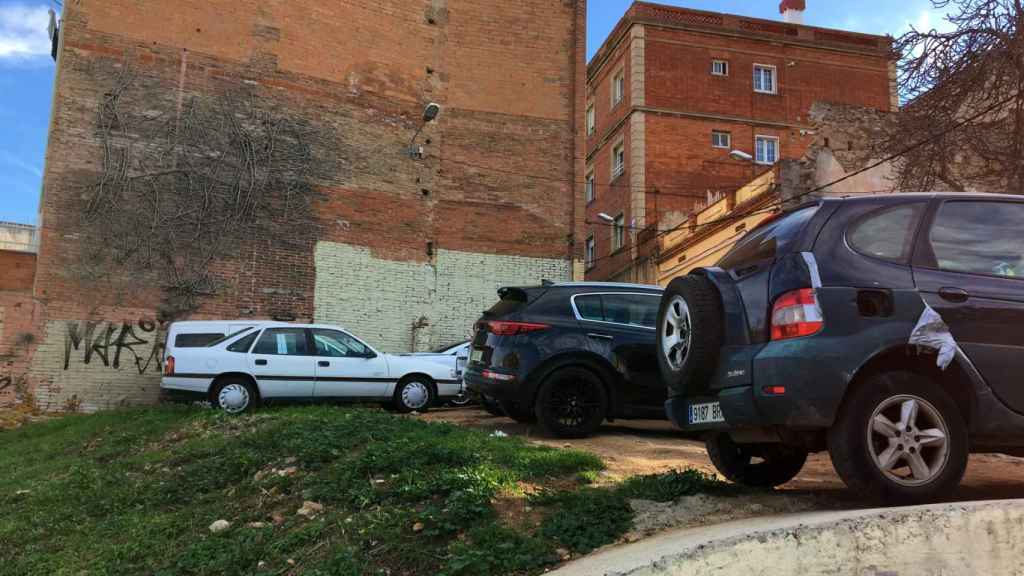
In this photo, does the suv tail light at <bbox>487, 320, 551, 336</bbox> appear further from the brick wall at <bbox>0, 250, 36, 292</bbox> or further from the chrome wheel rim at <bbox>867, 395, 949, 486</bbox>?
the brick wall at <bbox>0, 250, 36, 292</bbox>

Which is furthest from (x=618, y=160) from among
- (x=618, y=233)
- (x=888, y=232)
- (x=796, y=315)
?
(x=796, y=315)

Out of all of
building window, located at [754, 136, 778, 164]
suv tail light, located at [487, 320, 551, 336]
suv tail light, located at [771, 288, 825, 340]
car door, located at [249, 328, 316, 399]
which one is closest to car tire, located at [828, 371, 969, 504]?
suv tail light, located at [771, 288, 825, 340]

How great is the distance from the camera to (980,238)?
180 inches

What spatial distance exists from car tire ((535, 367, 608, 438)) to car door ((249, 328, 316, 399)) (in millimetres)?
5599

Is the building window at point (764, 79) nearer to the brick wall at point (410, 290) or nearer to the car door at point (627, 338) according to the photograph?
the brick wall at point (410, 290)

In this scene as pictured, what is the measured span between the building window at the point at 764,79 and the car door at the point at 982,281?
29065 millimetres

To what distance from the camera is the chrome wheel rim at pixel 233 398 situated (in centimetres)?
1188

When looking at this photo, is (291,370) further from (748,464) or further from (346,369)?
(748,464)

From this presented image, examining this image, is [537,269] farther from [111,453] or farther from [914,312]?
[914,312]

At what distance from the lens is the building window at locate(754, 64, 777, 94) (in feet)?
104

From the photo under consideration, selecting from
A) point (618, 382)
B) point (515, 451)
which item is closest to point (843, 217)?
point (515, 451)

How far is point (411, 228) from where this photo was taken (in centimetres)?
1992

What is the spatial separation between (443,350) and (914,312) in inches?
498

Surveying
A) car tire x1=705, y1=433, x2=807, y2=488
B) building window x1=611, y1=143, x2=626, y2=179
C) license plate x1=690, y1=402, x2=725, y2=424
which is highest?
building window x1=611, y1=143, x2=626, y2=179
